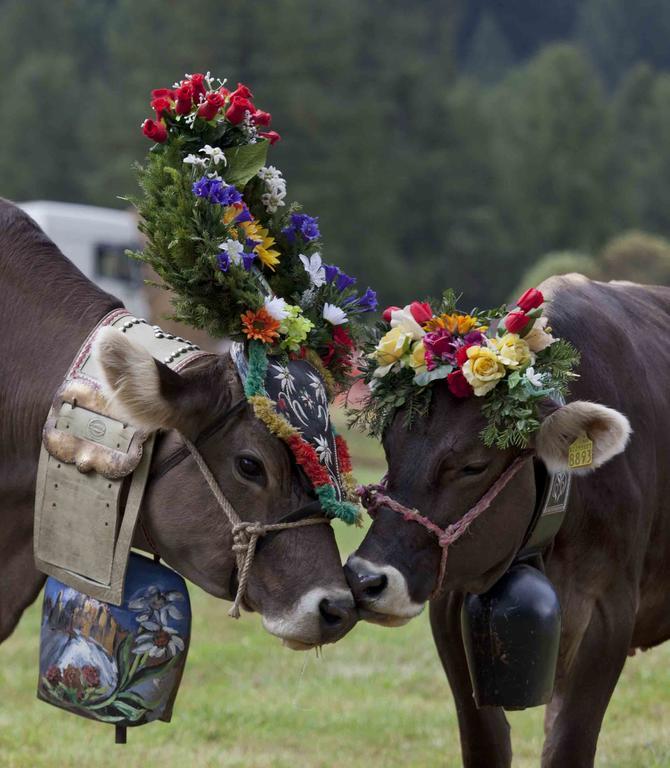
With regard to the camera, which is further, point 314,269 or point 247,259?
A: point 314,269

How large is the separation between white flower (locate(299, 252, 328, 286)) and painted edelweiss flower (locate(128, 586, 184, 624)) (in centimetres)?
107

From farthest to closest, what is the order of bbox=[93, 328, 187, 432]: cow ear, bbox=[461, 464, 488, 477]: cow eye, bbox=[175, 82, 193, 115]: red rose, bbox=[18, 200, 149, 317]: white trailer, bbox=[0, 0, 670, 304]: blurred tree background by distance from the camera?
bbox=[0, 0, 670, 304]: blurred tree background < bbox=[18, 200, 149, 317]: white trailer < bbox=[175, 82, 193, 115]: red rose < bbox=[461, 464, 488, 477]: cow eye < bbox=[93, 328, 187, 432]: cow ear

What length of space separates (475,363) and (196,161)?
1.06 meters

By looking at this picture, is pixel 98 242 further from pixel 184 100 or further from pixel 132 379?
pixel 132 379

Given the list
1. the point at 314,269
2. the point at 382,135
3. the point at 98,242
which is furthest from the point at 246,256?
the point at 382,135

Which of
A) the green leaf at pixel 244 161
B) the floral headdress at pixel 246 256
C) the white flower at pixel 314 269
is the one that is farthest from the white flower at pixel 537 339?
the green leaf at pixel 244 161

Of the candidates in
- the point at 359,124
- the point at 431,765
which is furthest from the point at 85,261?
the point at 431,765

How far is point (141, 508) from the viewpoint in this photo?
4262 mm

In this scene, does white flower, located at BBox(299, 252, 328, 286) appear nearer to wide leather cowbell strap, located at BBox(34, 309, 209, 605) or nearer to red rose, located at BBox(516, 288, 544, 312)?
wide leather cowbell strap, located at BBox(34, 309, 209, 605)

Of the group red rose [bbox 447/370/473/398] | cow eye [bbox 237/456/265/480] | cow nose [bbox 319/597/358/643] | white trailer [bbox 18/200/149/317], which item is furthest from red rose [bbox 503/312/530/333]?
white trailer [bbox 18/200/149/317]

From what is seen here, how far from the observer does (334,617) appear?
403 cm

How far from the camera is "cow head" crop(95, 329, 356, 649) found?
13.1 feet

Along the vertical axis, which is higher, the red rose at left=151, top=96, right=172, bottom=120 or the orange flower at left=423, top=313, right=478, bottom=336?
the red rose at left=151, top=96, right=172, bottom=120

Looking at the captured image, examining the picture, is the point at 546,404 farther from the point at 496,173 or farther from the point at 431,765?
the point at 496,173
